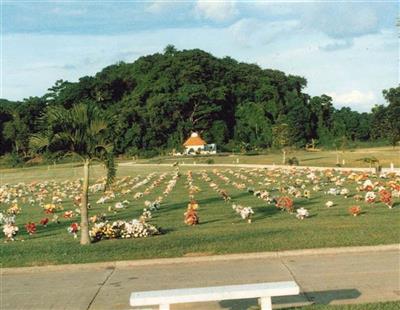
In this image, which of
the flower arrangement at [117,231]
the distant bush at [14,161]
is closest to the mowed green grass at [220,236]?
the flower arrangement at [117,231]

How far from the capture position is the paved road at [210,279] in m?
8.61

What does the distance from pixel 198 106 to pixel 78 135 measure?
92488 millimetres

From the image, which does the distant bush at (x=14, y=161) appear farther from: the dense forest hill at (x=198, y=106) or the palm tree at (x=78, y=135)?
the palm tree at (x=78, y=135)

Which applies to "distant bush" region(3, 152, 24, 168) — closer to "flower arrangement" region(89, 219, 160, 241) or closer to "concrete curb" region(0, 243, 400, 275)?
"flower arrangement" region(89, 219, 160, 241)

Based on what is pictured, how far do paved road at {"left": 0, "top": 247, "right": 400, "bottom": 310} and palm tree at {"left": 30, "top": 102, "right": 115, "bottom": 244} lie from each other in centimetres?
278

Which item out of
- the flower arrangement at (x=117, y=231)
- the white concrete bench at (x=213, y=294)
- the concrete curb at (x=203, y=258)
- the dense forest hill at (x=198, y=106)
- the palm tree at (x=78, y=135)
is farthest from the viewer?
the dense forest hill at (x=198, y=106)

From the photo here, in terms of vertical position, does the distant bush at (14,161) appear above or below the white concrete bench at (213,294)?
below

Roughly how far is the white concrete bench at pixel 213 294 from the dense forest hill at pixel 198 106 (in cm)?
8032

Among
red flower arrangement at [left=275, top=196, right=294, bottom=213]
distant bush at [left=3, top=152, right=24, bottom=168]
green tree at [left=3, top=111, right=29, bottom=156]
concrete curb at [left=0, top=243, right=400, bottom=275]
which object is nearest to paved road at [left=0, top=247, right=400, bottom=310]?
concrete curb at [left=0, top=243, right=400, bottom=275]

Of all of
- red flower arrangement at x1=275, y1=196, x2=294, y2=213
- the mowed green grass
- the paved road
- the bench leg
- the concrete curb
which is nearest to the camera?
the bench leg

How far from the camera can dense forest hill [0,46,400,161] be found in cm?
9550

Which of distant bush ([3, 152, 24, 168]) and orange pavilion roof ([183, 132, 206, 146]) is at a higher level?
orange pavilion roof ([183, 132, 206, 146])

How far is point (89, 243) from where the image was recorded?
1334 cm

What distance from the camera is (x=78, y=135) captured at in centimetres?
1335
